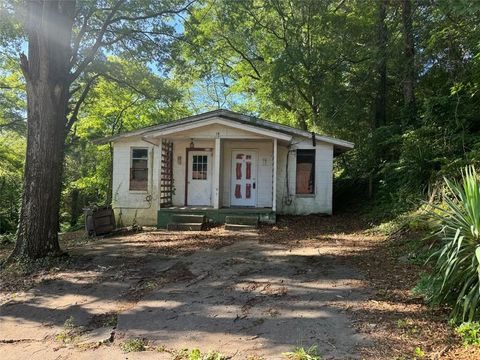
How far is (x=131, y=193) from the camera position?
14.2 metres

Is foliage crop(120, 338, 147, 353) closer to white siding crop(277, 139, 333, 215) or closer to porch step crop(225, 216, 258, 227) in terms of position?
porch step crop(225, 216, 258, 227)

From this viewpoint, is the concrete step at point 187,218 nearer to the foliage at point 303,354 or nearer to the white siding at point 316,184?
the white siding at point 316,184

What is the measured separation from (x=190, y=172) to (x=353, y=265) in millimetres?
8706

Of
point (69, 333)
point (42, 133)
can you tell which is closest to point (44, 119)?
point (42, 133)

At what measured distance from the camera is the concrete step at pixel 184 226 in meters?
11.9

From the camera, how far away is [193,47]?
1363 centimetres

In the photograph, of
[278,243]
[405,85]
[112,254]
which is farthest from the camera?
[405,85]

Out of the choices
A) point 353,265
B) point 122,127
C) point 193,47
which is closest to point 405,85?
point 193,47

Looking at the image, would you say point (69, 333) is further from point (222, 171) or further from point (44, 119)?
point (222, 171)

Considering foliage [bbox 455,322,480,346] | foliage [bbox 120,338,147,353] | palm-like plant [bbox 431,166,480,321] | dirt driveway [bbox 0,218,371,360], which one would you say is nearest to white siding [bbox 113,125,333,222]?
dirt driveway [bbox 0,218,371,360]

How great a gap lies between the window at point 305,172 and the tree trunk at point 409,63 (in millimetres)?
3426

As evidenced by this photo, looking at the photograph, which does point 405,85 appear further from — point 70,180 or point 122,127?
point 70,180

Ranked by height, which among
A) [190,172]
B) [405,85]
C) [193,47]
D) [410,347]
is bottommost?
[410,347]

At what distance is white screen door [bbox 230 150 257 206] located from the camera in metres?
14.4
